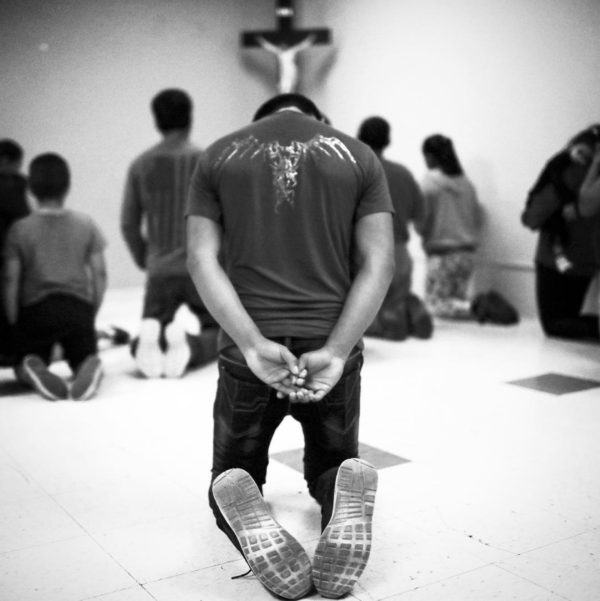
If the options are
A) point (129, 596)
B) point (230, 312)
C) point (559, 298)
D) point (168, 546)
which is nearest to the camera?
point (129, 596)

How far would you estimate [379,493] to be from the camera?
2.16 m

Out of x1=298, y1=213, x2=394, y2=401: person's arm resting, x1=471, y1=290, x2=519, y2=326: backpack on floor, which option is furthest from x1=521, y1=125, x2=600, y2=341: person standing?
x1=298, y1=213, x2=394, y2=401: person's arm resting

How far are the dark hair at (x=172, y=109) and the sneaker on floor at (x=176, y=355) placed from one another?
97 cm

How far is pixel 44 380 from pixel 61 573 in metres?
1.64

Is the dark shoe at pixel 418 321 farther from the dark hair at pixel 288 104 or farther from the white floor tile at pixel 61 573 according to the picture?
the white floor tile at pixel 61 573

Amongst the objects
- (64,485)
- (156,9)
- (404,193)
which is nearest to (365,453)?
(64,485)

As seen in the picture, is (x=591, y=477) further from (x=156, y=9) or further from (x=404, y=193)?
(x=156, y=9)

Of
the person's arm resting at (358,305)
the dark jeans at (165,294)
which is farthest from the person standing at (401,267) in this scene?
the person's arm resting at (358,305)

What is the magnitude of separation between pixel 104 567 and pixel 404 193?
3177 mm

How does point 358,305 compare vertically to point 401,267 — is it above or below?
above

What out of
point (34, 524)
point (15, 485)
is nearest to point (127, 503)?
point (34, 524)

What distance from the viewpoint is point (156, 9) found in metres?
7.11

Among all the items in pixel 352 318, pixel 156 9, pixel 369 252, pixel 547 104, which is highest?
pixel 156 9

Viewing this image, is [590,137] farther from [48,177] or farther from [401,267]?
[48,177]
